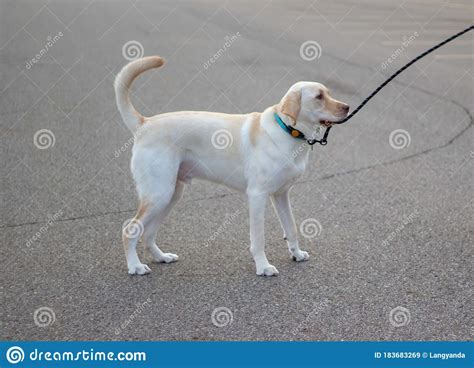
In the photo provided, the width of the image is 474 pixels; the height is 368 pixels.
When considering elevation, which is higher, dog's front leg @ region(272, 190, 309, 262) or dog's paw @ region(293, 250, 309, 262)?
dog's front leg @ region(272, 190, 309, 262)

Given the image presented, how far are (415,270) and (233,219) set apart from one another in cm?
180

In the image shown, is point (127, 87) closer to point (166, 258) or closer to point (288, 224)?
point (166, 258)

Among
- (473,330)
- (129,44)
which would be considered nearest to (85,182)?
(473,330)

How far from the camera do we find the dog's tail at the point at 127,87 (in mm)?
5504

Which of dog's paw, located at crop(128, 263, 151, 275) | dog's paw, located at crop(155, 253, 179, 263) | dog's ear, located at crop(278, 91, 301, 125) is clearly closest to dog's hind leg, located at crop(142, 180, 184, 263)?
dog's paw, located at crop(155, 253, 179, 263)

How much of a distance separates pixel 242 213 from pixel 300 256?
1255 mm

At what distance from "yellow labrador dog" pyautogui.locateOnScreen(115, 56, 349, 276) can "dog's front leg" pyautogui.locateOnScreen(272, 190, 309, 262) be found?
113mm

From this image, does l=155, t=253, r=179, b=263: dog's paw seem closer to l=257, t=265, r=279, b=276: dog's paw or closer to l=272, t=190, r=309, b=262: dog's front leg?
l=257, t=265, r=279, b=276: dog's paw

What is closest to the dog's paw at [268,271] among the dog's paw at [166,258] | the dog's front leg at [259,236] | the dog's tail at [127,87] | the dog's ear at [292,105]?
the dog's front leg at [259,236]

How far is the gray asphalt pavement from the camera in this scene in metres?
4.74

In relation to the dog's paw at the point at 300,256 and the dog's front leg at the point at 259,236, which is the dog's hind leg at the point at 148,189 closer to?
the dog's front leg at the point at 259,236

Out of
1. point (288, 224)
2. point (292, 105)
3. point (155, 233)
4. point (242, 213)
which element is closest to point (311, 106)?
point (292, 105)

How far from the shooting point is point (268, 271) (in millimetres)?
5348

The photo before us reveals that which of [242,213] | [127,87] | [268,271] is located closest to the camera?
[268,271]
